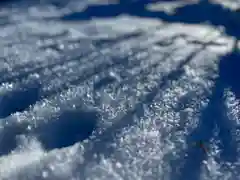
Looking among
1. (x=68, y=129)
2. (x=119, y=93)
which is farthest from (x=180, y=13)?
(x=68, y=129)

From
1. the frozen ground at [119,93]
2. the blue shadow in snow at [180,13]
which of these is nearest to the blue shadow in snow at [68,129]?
the frozen ground at [119,93]

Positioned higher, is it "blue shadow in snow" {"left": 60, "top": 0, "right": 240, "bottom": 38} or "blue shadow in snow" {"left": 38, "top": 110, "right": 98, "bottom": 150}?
"blue shadow in snow" {"left": 60, "top": 0, "right": 240, "bottom": 38}

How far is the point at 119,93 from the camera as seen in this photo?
86cm

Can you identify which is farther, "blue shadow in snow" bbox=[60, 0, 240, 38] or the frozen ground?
"blue shadow in snow" bbox=[60, 0, 240, 38]

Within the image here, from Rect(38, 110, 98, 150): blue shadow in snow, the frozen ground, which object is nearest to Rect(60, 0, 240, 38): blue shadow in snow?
the frozen ground

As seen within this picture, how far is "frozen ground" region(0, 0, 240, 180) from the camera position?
659 mm

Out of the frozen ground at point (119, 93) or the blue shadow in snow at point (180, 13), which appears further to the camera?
the blue shadow in snow at point (180, 13)

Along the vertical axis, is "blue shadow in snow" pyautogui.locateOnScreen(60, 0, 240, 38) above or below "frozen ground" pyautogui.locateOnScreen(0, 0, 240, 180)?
above

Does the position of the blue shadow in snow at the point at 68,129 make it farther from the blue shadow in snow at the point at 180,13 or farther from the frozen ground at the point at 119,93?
the blue shadow in snow at the point at 180,13

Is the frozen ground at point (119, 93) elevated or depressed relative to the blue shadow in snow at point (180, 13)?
depressed

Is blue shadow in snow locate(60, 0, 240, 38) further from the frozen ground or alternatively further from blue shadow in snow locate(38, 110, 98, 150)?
blue shadow in snow locate(38, 110, 98, 150)

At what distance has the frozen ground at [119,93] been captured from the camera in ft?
2.16

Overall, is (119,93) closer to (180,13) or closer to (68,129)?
(68,129)

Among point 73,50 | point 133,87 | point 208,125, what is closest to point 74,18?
point 73,50
